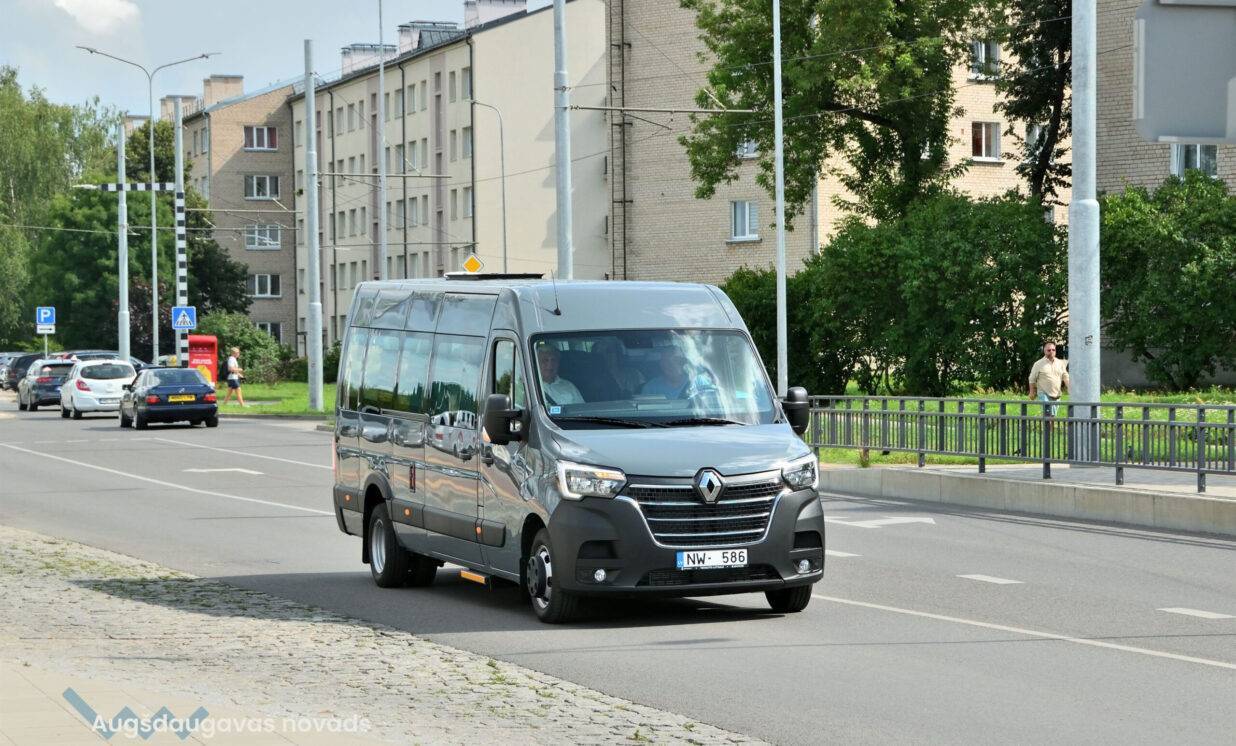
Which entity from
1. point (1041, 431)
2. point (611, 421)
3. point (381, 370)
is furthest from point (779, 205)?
point (611, 421)

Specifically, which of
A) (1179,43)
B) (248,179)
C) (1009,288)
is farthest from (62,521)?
(248,179)

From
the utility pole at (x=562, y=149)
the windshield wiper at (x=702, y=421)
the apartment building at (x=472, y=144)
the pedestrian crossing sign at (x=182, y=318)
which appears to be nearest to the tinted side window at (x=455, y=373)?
the windshield wiper at (x=702, y=421)

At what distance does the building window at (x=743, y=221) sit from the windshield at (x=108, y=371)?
22883 mm

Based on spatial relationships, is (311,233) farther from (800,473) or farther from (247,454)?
(800,473)

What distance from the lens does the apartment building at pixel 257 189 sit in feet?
377

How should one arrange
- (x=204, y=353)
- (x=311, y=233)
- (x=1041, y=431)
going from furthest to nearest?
1. (x=204, y=353)
2. (x=311, y=233)
3. (x=1041, y=431)

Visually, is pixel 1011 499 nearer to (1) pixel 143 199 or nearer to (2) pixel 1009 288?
(2) pixel 1009 288

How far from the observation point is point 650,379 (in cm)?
1284

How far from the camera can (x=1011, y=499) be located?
21.8m

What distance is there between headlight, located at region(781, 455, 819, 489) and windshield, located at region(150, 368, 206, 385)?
3526 centimetres

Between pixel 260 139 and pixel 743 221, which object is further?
pixel 260 139

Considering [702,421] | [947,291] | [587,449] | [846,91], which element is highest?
[846,91]

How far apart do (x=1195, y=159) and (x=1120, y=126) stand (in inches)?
104

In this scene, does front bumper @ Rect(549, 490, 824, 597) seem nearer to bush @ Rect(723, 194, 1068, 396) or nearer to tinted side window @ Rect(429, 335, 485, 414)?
tinted side window @ Rect(429, 335, 485, 414)
